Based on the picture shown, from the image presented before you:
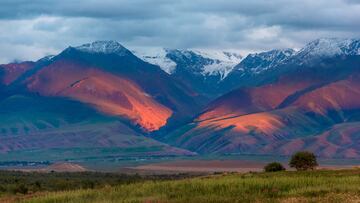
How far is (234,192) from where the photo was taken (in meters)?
83.2

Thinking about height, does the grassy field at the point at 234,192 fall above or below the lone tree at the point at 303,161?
below

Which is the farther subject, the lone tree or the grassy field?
the lone tree

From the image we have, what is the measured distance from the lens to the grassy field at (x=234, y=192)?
256 ft

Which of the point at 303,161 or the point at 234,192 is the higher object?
the point at 303,161

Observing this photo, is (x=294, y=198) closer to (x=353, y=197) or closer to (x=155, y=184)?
(x=353, y=197)

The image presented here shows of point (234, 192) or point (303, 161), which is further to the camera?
point (303, 161)

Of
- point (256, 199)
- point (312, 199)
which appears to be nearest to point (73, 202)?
point (256, 199)

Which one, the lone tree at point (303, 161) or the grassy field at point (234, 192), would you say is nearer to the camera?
the grassy field at point (234, 192)

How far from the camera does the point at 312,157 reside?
146m

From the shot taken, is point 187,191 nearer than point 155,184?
Yes

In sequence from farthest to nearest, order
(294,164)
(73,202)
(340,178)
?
1. (294,164)
2. (340,178)
3. (73,202)

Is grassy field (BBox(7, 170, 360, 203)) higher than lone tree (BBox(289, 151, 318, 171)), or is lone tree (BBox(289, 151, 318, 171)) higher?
lone tree (BBox(289, 151, 318, 171))

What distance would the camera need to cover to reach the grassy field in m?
78.1

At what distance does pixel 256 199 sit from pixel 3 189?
8174 centimetres
